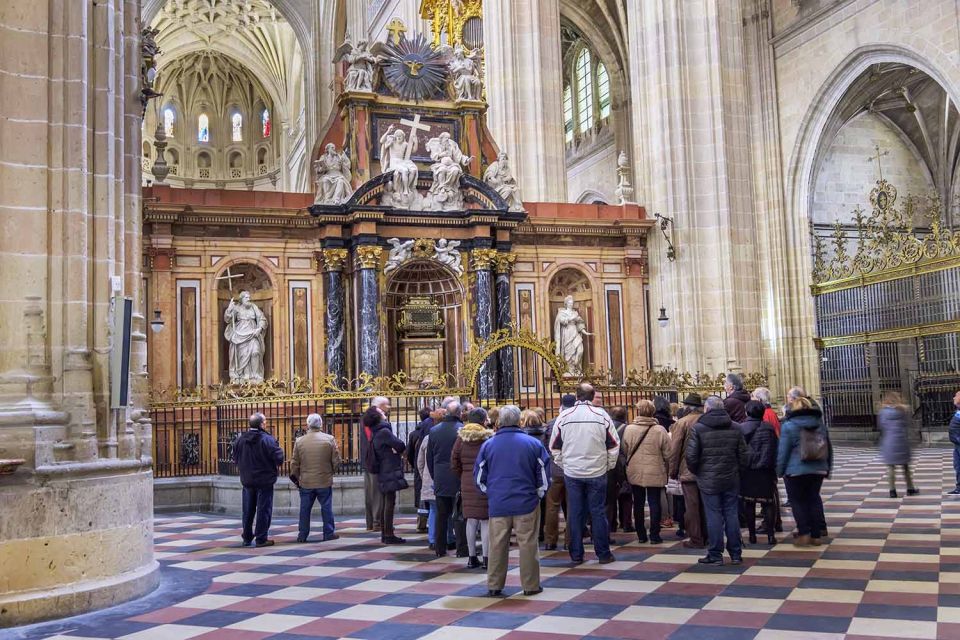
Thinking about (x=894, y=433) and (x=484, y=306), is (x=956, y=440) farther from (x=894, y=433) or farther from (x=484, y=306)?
(x=484, y=306)

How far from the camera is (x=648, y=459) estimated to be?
995 cm

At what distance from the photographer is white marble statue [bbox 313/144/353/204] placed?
1841 centimetres

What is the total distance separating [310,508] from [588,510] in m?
3.56

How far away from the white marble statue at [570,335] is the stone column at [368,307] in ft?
13.3

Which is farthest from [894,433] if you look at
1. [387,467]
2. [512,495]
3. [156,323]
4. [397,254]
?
[156,323]

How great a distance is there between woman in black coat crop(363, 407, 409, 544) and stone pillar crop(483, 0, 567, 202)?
43.5 ft

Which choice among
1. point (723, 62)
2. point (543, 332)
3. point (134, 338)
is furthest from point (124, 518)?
point (723, 62)

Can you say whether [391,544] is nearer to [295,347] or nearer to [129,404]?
[129,404]

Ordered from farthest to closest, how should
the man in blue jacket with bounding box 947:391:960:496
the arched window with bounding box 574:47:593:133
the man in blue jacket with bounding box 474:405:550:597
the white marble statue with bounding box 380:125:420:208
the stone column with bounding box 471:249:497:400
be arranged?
the arched window with bounding box 574:47:593:133, the white marble statue with bounding box 380:125:420:208, the stone column with bounding box 471:249:497:400, the man in blue jacket with bounding box 947:391:960:496, the man in blue jacket with bounding box 474:405:550:597

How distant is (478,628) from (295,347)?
12.6m

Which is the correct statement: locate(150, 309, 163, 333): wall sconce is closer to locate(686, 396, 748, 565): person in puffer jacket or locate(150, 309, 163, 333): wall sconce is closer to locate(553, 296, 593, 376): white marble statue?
locate(553, 296, 593, 376): white marble statue

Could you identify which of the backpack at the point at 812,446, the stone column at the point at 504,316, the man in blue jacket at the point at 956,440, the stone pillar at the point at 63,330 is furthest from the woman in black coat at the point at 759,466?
the stone column at the point at 504,316

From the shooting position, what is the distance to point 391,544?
10.5 metres

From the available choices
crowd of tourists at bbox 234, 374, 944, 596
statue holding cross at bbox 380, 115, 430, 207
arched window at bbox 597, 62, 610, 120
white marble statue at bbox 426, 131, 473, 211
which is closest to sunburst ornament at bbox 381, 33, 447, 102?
statue holding cross at bbox 380, 115, 430, 207
